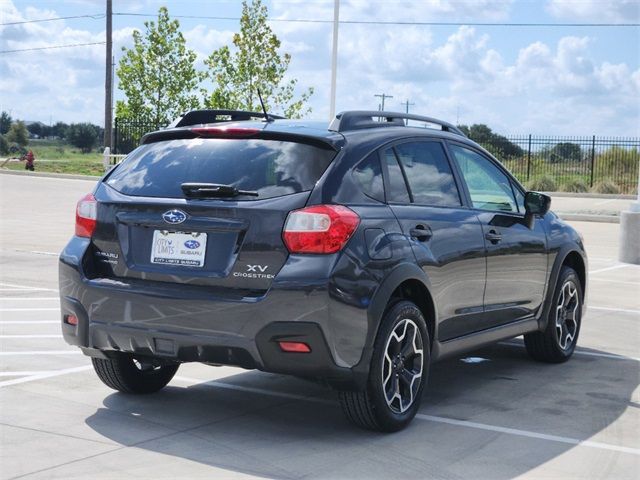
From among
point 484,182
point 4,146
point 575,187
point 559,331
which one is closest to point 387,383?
point 484,182

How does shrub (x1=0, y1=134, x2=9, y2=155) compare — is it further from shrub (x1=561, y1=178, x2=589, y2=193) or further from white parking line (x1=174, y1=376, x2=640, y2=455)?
white parking line (x1=174, y1=376, x2=640, y2=455)

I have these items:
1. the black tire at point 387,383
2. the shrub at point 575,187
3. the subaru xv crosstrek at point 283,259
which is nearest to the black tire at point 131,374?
the subaru xv crosstrek at point 283,259

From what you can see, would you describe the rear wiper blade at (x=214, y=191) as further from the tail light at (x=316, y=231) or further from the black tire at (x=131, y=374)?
the black tire at (x=131, y=374)

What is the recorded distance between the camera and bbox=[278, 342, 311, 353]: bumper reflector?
5457mm

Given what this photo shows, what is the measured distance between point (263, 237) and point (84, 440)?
1.45 m

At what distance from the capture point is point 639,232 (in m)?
16.0

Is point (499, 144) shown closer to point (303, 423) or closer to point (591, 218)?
point (591, 218)

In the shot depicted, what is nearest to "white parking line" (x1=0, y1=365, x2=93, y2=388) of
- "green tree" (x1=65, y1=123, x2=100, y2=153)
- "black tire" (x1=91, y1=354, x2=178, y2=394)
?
"black tire" (x1=91, y1=354, x2=178, y2=394)

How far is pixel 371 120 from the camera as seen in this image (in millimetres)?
6551

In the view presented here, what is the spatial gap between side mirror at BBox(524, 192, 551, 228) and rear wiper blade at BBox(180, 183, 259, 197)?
277cm

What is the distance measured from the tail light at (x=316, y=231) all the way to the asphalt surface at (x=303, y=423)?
1.08 meters

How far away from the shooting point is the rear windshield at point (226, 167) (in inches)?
225

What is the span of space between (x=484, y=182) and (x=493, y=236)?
0.49 meters

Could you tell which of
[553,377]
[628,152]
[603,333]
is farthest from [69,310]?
[628,152]
